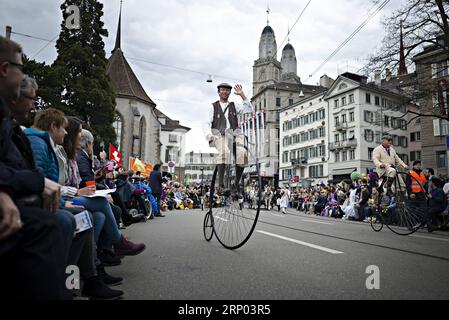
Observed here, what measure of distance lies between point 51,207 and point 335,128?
5565cm

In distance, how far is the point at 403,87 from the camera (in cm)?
2039

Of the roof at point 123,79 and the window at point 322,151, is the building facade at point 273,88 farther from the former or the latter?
the roof at point 123,79

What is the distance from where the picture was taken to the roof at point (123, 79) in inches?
1693

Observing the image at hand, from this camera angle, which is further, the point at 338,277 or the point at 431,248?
the point at 431,248

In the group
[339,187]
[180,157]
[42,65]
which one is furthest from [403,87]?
[180,157]

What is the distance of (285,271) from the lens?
3504mm

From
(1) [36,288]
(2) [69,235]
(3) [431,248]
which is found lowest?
(3) [431,248]

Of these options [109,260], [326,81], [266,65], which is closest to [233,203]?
[109,260]

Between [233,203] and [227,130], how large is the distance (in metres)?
1.20

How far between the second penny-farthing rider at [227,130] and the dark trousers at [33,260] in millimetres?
3886

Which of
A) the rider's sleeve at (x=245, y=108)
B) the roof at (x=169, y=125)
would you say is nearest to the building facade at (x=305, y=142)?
the roof at (x=169, y=125)

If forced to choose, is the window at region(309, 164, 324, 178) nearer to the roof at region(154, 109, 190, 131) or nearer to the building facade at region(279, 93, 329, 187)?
the building facade at region(279, 93, 329, 187)

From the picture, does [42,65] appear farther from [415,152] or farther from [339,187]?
[415,152]
